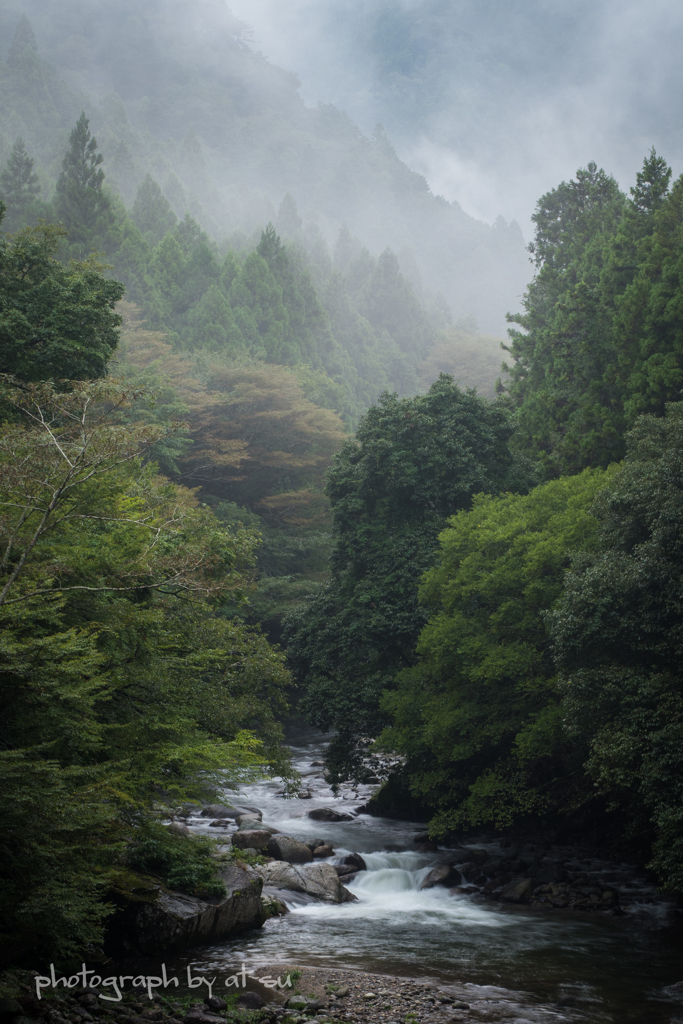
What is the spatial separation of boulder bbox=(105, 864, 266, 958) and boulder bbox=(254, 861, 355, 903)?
2323 mm

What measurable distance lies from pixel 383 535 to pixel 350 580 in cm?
167

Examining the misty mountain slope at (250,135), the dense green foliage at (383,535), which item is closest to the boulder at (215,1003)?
the dense green foliage at (383,535)

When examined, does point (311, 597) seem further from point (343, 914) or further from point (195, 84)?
point (195, 84)

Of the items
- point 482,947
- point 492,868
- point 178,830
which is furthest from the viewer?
point 492,868

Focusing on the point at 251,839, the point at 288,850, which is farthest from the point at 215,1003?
the point at 251,839

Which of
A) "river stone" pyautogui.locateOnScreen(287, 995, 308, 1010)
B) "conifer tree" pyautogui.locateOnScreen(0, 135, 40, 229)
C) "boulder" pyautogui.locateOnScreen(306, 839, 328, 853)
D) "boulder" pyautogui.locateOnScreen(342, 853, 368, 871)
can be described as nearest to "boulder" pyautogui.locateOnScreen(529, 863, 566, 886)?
"boulder" pyautogui.locateOnScreen(342, 853, 368, 871)

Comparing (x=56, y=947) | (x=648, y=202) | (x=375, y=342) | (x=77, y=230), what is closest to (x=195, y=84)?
(x=375, y=342)

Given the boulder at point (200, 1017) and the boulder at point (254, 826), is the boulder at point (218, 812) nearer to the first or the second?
the boulder at point (254, 826)

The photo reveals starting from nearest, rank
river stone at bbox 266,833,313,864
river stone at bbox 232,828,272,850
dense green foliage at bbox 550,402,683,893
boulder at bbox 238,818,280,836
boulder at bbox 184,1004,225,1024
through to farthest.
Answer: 1. boulder at bbox 184,1004,225,1024
2. dense green foliage at bbox 550,402,683,893
3. river stone at bbox 266,833,313,864
4. river stone at bbox 232,828,272,850
5. boulder at bbox 238,818,280,836

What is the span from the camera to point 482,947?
1240cm

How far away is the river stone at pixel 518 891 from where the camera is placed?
14953 millimetres

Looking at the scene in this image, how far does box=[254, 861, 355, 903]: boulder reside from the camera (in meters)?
14.8

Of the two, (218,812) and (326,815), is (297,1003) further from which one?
Answer: (326,815)

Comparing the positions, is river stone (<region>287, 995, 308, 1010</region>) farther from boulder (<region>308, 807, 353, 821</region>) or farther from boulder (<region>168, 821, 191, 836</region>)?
boulder (<region>308, 807, 353, 821</region>)
